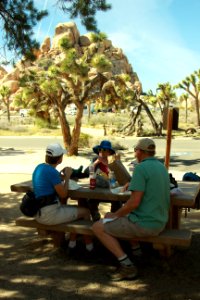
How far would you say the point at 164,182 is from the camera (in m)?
4.07

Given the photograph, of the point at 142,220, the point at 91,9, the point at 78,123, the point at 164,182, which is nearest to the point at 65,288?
the point at 142,220

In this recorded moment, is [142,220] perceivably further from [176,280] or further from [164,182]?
[176,280]

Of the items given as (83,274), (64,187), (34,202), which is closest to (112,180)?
Result: (64,187)

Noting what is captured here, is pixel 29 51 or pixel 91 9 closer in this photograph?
pixel 91 9

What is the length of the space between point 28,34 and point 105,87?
23.7 ft

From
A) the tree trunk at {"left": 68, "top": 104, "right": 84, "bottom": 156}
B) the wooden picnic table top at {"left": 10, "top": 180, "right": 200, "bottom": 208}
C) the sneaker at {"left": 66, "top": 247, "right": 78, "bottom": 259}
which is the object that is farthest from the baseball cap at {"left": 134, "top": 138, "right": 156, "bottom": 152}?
the tree trunk at {"left": 68, "top": 104, "right": 84, "bottom": 156}

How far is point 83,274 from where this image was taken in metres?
4.27

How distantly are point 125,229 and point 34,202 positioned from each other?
3.62ft

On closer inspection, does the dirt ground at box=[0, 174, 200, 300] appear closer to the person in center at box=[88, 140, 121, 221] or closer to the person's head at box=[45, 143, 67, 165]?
the person in center at box=[88, 140, 121, 221]

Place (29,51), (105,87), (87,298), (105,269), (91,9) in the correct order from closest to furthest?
(87,298), (105,269), (91,9), (29,51), (105,87)

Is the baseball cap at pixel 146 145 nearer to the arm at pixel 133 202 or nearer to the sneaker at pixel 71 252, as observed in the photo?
the arm at pixel 133 202

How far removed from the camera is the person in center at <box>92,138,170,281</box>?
3.97 metres

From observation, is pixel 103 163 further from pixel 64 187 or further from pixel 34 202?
pixel 34 202

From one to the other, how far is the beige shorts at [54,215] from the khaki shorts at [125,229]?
601 mm
